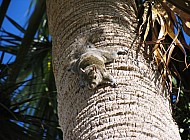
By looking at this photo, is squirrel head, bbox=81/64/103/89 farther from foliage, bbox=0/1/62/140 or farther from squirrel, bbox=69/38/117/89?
foliage, bbox=0/1/62/140

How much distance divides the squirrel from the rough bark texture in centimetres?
2

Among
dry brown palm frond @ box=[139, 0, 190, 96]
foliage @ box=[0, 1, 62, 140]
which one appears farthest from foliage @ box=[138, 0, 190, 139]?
foliage @ box=[0, 1, 62, 140]

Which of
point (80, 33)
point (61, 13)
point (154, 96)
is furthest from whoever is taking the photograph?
point (61, 13)

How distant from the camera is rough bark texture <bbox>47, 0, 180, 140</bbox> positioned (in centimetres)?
133

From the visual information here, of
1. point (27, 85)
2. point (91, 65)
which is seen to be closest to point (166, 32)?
point (91, 65)

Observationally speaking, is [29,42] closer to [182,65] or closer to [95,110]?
[182,65]

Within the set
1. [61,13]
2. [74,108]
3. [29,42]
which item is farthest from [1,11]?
[74,108]

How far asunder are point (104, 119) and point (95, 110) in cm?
5

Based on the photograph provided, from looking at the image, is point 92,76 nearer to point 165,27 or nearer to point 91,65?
point 91,65

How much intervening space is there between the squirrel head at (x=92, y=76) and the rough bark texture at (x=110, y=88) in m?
0.02

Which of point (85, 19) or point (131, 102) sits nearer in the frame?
point (131, 102)

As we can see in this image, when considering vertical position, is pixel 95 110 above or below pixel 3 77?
below

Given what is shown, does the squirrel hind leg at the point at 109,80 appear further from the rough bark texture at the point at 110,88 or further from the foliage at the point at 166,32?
the foliage at the point at 166,32

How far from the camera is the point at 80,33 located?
159 cm
